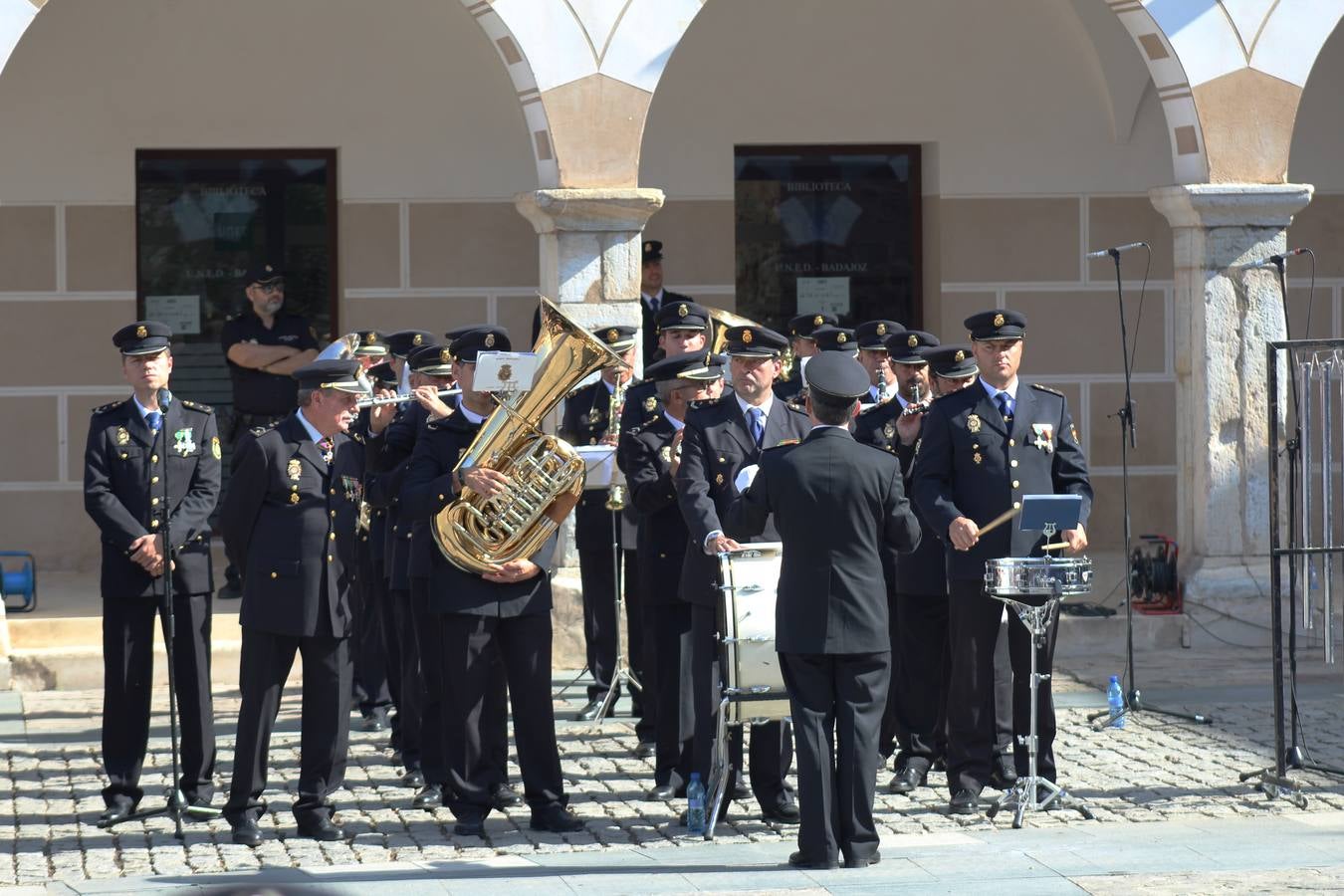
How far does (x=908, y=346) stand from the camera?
9977mm

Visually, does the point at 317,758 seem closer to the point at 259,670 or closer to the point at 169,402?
the point at 259,670

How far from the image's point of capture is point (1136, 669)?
12.3m

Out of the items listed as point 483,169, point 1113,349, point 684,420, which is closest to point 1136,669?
point 1113,349

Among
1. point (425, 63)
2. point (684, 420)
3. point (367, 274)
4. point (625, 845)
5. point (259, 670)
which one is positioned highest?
point (425, 63)

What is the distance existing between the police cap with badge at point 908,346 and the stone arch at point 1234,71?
3.53 metres

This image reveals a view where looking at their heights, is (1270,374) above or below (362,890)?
above

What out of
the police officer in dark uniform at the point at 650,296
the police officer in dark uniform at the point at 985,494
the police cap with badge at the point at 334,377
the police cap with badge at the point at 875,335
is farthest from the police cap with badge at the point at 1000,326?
the police officer in dark uniform at the point at 650,296

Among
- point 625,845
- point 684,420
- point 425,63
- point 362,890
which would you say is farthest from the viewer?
point 425,63

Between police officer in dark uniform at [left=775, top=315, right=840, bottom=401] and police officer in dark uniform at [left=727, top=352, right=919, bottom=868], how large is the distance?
3.02 meters

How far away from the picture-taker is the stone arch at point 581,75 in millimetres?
12094

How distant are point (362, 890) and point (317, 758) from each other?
1.17 meters

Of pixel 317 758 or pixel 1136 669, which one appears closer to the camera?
pixel 317 758

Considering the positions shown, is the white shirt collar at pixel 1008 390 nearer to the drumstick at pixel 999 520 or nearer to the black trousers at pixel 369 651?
the drumstick at pixel 999 520

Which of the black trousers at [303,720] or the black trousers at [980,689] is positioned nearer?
the black trousers at [303,720]
